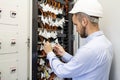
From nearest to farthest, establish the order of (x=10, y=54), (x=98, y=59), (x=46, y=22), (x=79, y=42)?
(x=98, y=59), (x=10, y=54), (x=46, y=22), (x=79, y=42)

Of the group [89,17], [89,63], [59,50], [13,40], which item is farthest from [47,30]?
[89,63]

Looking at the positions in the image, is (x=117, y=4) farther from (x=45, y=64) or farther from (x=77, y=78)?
(x=45, y=64)

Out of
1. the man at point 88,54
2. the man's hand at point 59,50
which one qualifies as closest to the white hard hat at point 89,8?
the man at point 88,54

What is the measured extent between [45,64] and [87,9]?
2.09 ft

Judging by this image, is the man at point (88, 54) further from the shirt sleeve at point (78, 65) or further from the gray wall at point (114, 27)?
the gray wall at point (114, 27)

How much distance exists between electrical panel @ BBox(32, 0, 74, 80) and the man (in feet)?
0.62

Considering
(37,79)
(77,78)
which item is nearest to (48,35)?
(37,79)

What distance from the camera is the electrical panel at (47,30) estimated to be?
1.61 metres

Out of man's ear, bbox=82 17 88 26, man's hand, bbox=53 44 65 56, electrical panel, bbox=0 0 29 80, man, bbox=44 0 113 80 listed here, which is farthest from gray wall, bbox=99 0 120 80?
electrical panel, bbox=0 0 29 80

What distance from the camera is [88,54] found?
133 cm

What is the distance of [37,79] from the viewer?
1656mm

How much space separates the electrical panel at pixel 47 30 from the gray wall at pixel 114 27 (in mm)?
418

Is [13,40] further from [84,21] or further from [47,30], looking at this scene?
[84,21]

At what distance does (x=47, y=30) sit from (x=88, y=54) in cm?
55
